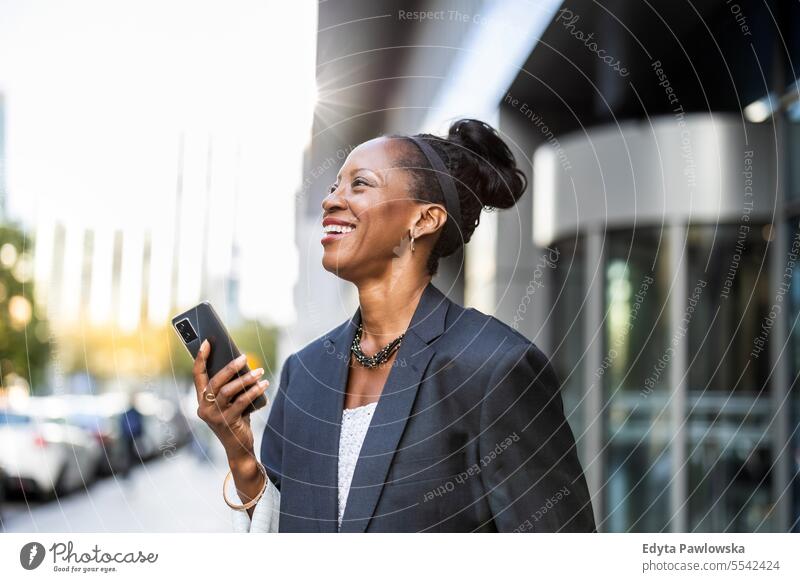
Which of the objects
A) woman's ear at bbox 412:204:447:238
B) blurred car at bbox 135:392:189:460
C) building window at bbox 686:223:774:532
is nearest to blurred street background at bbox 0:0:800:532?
blurred car at bbox 135:392:189:460

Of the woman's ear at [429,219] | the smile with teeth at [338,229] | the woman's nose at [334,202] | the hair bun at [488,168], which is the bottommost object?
the smile with teeth at [338,229]

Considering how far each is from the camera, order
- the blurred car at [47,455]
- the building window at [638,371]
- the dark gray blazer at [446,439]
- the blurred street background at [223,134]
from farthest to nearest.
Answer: the building window at [638,371] < the blurred car at [47,455] < the blurred street background at [223,134] < the dark gray blazer at [446,439]

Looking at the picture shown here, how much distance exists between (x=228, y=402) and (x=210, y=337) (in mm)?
136

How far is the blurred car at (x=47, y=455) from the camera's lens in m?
3.80

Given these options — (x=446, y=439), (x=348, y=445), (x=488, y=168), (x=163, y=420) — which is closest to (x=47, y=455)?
(x=163, y=420)

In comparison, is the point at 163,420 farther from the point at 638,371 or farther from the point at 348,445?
the point at 638,371

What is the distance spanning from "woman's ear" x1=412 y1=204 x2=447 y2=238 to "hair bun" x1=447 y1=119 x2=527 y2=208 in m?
0.08

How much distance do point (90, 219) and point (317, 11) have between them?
816 millimetres

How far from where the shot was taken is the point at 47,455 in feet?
14.0

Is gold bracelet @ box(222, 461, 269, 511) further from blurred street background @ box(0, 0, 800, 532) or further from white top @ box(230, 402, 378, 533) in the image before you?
blurred street background @ box(0, 0, 800, 532)

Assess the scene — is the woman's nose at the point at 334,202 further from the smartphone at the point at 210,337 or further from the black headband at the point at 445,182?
the smartphone at the point at 210,337

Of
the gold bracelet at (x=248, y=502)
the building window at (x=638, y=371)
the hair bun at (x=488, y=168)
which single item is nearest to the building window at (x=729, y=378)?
the building window at (x=638, y=371)

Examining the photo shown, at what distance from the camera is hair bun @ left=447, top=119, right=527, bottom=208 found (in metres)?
1.67
